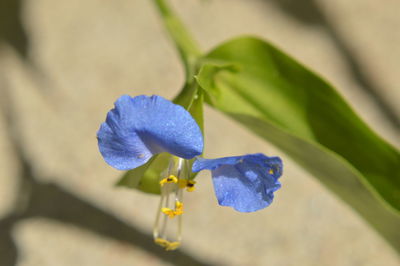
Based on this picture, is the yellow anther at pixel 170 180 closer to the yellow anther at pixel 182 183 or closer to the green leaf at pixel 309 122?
the yellow anther at pixel 182 183

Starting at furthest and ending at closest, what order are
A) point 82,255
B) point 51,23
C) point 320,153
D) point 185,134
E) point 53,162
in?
1. point 51,23
2. point 53,162
3. point 82,255
4. point 320,153
5. point 185,134

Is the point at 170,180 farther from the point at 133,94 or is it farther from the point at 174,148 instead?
the point at 133,94

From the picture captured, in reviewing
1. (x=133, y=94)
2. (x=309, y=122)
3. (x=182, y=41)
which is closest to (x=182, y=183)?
(x=309, y=122)

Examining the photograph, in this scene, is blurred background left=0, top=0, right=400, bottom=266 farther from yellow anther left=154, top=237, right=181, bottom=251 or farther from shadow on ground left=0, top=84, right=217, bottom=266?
yellow anther left=154, top=237, right=181, bottom=251

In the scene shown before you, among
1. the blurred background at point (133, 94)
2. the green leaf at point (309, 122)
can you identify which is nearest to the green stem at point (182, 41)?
the green leaf at point (309, 122)

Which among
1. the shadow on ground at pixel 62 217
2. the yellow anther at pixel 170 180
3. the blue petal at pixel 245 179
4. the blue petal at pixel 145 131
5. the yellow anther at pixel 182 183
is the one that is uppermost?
the blue petal at pixel 145 131

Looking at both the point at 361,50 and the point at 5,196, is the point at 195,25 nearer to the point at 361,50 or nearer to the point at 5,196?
the point at 361,50

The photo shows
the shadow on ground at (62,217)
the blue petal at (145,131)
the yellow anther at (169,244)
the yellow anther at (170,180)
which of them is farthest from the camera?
the shadow on ground at (62,217)

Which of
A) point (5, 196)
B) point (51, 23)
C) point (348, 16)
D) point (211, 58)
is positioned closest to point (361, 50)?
point (348, 16)
